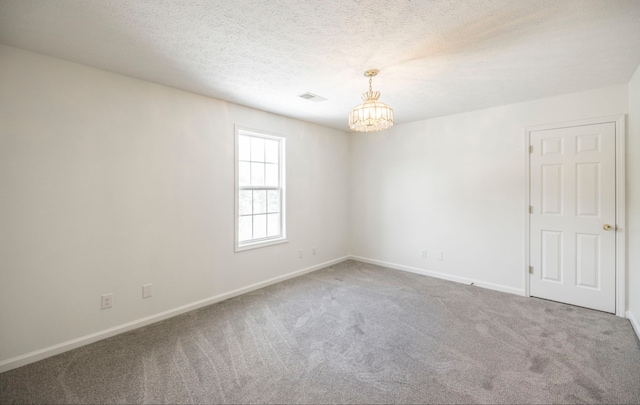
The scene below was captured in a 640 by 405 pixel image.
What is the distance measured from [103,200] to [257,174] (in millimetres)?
1837

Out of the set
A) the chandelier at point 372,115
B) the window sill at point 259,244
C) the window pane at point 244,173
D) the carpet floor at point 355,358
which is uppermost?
the chandelier at point 372,115

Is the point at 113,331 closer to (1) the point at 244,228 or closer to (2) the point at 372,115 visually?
(1) the point at 244,228

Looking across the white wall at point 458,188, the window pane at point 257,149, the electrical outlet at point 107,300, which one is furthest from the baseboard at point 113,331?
the white wall at point 458,188

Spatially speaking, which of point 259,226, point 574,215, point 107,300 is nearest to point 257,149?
point 259,226

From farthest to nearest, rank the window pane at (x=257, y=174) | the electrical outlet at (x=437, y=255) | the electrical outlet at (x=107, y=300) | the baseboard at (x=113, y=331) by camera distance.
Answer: the electrical outlet at (x=437, y=255), the window pane at (x=257, y=174), the electrical outlet at (x=107, y=300), the baseboard at (x=113, y=331)

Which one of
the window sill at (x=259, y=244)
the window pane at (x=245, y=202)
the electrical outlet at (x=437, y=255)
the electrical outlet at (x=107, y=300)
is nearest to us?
the electrical outlet at (x=107, y=300)

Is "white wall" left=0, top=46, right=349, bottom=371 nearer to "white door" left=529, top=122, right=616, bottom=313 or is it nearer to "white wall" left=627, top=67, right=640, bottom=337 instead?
"white door" left=529, top=122, right=616, bottom=313

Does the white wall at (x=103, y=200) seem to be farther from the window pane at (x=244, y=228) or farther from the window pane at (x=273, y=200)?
the window pane at (x=273, y=200)

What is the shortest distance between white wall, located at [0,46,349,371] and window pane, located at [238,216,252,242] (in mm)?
227

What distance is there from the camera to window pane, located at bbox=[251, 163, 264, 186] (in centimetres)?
389

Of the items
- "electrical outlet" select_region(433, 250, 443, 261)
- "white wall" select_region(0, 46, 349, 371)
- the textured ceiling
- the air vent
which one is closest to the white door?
the textured ceiling

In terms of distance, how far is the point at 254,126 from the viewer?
12.3 ft

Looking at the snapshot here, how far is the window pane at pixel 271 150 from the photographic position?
407 cm

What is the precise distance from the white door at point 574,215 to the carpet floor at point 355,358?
0.26m
